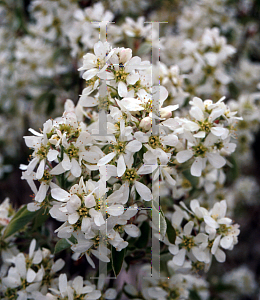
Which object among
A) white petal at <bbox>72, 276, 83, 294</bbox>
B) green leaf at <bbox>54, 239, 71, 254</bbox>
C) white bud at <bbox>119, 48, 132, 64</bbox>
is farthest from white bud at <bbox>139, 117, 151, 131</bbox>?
white petal at <bbox>72, 276, 83, 294</bbox>

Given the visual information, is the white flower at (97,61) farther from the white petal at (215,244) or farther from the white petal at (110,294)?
the white petal at (110,294)

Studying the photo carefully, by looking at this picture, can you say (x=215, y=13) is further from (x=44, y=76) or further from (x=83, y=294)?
(x=83, y=294)

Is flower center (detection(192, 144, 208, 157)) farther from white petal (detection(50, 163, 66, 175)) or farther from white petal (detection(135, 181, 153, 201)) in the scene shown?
white petal (detection(50, 163, 66, 175))

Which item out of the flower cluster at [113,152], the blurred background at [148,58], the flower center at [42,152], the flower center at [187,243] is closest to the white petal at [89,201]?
the flower cluster at [113,152]

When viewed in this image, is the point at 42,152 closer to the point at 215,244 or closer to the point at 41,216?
the point at 41,216

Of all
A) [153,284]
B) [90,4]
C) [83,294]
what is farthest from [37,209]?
[90,4]

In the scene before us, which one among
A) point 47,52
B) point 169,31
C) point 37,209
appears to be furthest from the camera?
point 169,31
